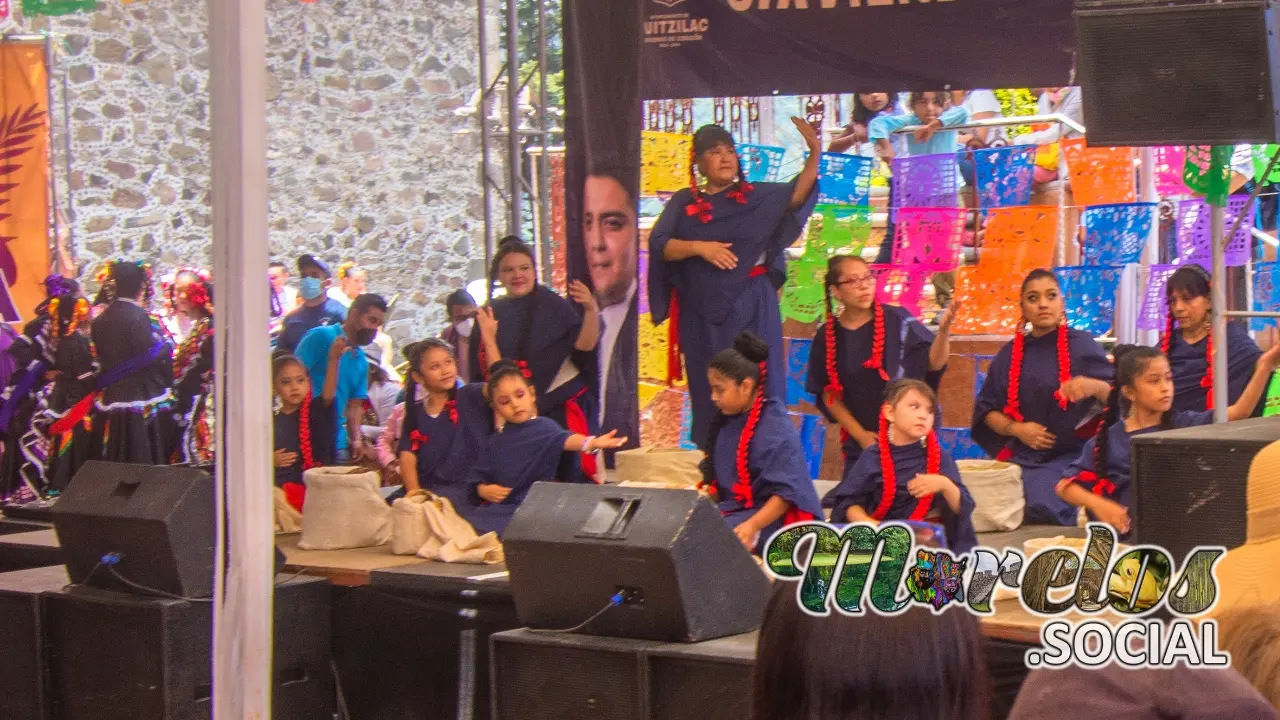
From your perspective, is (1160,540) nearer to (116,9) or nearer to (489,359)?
(489,359)

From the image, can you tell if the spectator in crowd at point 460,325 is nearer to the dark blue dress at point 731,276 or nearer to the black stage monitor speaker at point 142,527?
the dark blue dress at point 731,276

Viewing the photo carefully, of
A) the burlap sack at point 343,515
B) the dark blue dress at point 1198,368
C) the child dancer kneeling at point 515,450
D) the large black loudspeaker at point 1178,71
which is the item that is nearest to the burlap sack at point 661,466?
the child dancer kneeling at point 515,450

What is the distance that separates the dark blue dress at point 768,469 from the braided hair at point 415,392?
1.26 m

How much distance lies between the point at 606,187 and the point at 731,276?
0.65 metres

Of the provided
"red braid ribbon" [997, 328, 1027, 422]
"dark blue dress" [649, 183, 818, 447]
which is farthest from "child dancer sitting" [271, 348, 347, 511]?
"red braid ribbon" [997, 328, 1027, 422]

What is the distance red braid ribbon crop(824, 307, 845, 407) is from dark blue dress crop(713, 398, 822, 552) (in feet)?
2.94

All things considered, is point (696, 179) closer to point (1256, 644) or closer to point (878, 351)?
point (878, 351)

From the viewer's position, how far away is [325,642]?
4500mm

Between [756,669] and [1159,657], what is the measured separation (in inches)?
16.3

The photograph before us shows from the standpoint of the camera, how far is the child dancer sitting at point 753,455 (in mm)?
4562

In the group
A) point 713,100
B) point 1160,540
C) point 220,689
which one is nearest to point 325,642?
point 220,689

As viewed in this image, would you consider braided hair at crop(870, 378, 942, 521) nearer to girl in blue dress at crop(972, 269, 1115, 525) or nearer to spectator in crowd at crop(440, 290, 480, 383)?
girl in blue dress at crop(972, 269, 1115, 525)

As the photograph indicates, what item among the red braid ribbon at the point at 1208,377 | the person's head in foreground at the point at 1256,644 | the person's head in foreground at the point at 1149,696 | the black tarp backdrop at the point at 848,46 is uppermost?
the black tarp backdrop at the point at 848,46

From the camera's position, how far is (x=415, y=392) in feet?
19.5
